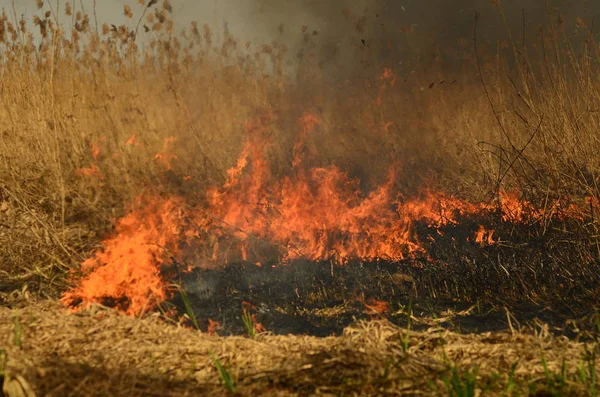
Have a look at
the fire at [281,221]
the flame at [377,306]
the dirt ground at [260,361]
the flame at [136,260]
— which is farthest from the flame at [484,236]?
the flame at [136,260]

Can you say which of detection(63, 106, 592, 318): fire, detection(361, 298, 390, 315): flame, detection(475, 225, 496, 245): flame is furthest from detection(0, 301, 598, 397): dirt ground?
detection(475, 225, 496, 245): flame

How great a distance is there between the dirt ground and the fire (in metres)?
1.31

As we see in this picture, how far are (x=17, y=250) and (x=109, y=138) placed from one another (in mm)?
1612

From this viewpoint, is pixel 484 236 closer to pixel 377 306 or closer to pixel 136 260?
pixel 377 306

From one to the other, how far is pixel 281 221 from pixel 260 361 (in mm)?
2899

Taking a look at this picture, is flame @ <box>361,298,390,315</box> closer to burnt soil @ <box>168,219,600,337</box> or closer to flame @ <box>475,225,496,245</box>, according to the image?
burnt soil @ <box>168,219,600,337</box>

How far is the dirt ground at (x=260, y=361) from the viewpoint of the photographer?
6.84 ft

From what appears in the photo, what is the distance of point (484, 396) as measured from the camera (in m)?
2.02

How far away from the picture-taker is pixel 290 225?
5.22 m

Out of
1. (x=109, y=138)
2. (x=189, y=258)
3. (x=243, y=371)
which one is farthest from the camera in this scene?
(x=109, y=138)

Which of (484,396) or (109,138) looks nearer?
(484,396)

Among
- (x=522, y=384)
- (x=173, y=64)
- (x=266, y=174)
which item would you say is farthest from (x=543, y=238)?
(x=173, y=64)

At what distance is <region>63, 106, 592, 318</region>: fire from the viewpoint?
177 inches

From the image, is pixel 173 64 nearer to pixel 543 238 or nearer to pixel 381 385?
pixel 543 238
